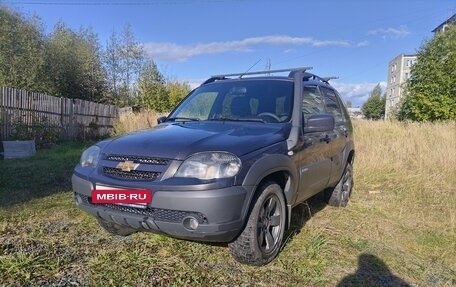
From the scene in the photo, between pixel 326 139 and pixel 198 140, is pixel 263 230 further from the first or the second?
pixel 326 139

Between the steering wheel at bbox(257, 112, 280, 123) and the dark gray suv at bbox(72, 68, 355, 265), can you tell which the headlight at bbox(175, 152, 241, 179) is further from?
the steering wheel at bbox(257, 112, 280, 123)

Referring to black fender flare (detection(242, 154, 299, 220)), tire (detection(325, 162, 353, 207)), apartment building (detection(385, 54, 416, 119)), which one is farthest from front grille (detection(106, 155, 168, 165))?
apartment building (detection(385, 54, 416, 119))

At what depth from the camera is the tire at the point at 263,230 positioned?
2.82 metres

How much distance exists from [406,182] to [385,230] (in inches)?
127

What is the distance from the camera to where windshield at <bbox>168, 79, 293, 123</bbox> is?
3.63 m

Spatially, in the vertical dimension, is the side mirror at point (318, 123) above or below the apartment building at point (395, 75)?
below

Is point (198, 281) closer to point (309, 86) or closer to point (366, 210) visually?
point (309, 86)

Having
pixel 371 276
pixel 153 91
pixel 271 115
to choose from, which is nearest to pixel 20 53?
pixel 153 91

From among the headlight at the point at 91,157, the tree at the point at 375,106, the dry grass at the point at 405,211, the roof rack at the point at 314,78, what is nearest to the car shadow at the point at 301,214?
the dry grass at the point at 405,211

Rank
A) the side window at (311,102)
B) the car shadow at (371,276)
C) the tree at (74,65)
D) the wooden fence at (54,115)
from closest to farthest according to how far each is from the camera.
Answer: the car shadow at (371,276) < the side window at (311,102) < the wooden fence at (54,115) < the tree at (74,65)

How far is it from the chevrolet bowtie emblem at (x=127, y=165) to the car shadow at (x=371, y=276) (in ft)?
6.32

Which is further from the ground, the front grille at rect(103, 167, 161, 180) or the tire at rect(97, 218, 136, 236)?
the front grille at rect(103, 167, 161, 180)

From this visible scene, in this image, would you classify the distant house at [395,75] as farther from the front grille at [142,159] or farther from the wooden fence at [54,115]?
the front grille at [142,159]

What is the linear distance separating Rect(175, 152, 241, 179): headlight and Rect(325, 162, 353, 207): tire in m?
2.90
